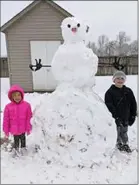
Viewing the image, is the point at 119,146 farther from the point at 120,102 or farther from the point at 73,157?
the point at 73,157

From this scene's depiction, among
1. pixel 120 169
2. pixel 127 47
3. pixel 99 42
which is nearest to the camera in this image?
pixel 120 169

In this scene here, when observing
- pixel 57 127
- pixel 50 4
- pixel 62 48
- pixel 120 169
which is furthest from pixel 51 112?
pixel 50 4

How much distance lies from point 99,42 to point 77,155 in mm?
26819

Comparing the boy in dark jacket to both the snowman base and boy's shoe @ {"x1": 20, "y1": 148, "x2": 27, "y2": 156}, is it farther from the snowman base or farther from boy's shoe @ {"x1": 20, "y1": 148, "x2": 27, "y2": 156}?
boy's shoe @ {"x1": 20, "y1": 148, "x2": 27, "y2": 156}

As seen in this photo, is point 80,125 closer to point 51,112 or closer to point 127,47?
point 51,112

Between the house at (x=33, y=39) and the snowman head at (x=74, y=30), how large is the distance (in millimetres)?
5584

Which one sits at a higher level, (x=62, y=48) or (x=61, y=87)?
(x=62, y=48)

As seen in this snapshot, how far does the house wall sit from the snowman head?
5687 millimetres

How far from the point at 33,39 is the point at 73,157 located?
6.74m

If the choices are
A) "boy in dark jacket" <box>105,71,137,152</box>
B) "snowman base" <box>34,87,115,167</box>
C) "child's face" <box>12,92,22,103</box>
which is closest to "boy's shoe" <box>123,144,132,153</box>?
"boy in dark jacket" <box>105,71,137,152</box>

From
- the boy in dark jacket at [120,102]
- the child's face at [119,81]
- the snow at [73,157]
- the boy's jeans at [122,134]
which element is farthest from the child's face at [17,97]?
the boy's jeans at [122,134]

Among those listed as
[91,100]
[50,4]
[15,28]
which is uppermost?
[50,4]

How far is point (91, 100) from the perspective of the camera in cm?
349

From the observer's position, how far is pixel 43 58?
9430mm
